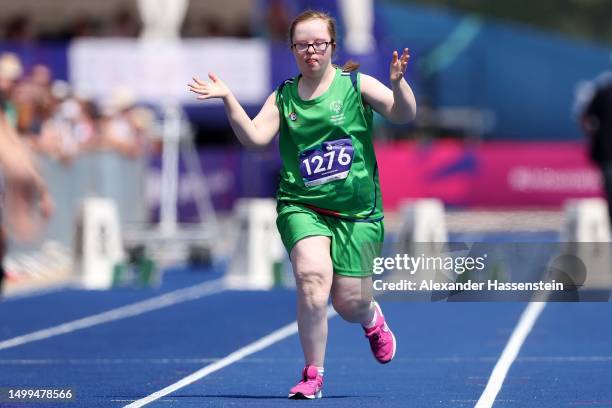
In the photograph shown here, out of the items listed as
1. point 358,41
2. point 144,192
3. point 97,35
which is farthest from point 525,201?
point 144,192

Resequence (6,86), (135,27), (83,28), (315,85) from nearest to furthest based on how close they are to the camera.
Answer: (315,85) < (6,86) < (83,28) < (135,27)

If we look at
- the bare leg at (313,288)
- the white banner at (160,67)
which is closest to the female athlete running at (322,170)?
the bare leg at (313,288)

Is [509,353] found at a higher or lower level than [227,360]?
higher

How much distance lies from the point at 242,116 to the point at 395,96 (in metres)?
0.78

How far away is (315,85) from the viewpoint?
981cm

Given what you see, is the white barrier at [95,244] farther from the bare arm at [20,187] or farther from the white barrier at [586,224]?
the bare arm at [20,187]

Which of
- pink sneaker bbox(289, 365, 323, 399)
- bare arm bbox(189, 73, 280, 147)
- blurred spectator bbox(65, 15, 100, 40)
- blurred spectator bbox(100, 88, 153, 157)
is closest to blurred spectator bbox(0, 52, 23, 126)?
bare arm bbox(189, 73, 280, 147)

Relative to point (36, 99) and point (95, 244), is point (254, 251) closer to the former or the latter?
point (95, 244)

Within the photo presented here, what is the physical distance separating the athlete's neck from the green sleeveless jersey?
3 cm

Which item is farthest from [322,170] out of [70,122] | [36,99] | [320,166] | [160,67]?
[160,67]

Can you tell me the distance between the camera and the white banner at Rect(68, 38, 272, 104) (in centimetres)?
3183

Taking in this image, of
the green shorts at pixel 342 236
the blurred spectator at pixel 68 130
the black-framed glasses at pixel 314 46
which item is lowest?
the green shorts at pixel 342 236

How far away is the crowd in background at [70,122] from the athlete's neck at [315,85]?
933 centimetres

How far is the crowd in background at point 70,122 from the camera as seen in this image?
852 inches
